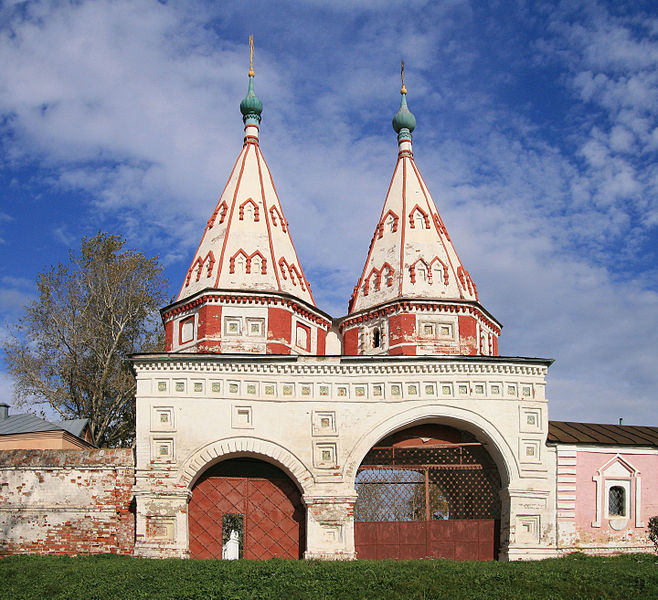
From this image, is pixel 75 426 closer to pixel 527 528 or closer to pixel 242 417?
pixel 242 417

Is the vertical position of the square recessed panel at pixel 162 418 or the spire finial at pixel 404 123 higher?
the spire finial at pixel 404 123

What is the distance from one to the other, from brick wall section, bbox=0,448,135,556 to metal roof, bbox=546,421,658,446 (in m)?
7.44

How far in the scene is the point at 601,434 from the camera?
→ 14.9 m

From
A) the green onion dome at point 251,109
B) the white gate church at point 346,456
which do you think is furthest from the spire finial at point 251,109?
the white gate church at point 346,456

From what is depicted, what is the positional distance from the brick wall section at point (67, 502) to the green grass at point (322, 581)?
1397 millimetres

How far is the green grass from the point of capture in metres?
10.1

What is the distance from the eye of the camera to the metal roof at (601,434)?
14.2 m

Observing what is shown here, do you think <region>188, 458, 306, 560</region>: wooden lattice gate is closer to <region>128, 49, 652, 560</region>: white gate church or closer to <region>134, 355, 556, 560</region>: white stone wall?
<region>128, 49, 652, 560</region>: white gate church

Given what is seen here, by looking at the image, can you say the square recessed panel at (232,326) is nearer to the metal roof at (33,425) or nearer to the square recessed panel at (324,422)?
the square recessed panel at (324,422)

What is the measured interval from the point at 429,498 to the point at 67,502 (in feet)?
20.2

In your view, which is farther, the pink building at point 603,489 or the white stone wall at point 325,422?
the pink building at point 603,489

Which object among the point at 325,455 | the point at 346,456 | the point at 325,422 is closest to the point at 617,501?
the point at 346,456

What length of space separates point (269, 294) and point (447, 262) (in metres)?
4.04

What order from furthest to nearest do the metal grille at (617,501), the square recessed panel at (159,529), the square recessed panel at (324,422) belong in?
the metal grille at (617,501)
the square recessed panel at (324,422)
the square recessed panel at (159,529)
